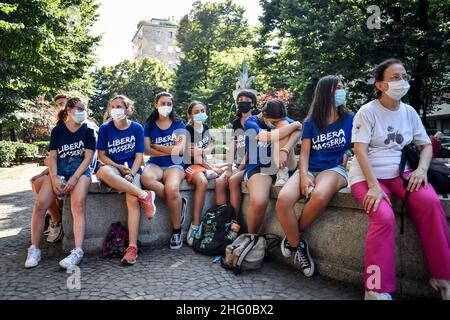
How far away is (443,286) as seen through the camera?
2.86 metres

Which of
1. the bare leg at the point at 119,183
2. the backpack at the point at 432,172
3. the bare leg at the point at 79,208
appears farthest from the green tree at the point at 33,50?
the backpack at the point at 432,172

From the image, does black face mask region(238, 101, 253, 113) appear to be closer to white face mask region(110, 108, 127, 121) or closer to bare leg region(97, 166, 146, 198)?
white face mask region(110, 108, 127, 121)

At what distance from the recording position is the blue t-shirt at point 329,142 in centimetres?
387

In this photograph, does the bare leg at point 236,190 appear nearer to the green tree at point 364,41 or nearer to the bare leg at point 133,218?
the bare leg at point 133,218

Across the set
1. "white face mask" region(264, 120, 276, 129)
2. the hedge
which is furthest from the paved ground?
the hedge

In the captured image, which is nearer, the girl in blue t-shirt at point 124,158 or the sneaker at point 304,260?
the sneaker at point 304,260

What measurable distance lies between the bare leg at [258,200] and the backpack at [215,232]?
0.45 m

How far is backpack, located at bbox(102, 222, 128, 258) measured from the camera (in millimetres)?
4401

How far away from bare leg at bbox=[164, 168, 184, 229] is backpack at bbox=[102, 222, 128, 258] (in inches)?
24.8

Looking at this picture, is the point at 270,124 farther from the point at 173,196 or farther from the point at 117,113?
the point at 117,113

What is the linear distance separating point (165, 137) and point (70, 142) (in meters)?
1.24

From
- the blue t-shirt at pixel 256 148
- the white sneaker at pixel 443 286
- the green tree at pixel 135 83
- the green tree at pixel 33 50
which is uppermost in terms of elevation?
the green tree at pixel 135 83

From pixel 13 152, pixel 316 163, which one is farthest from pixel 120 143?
pixel 13 152

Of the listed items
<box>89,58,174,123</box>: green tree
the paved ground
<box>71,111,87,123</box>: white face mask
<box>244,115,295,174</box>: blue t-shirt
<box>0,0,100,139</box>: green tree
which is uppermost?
<box>89,58,174,123</box>: green tree
